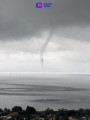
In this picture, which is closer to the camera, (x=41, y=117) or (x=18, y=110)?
(x=41, y=117)

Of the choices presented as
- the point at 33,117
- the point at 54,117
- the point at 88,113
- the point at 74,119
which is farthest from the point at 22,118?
the point at 88,113

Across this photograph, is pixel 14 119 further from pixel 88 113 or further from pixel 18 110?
pixel 88 113

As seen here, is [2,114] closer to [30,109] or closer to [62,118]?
[30,109]

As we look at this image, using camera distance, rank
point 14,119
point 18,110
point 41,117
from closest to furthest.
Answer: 1. point 14,119
2. point 41,117
3. point 18,110

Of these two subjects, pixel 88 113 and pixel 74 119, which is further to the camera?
pixel 88 113

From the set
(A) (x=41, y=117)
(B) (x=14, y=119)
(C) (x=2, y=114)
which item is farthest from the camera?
(C) (x=2, y=114)

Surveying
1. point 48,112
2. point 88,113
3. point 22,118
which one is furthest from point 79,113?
point 22,118

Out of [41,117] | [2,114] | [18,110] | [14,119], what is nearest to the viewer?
[14,119]

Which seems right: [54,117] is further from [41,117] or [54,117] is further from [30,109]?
[30,109]

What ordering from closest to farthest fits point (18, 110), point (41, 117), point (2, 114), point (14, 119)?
point (14, 119), point (41, 117), point (2, 114), point (18, 110)
